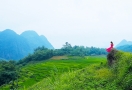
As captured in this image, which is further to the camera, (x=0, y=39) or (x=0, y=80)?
(x=0, y=39)

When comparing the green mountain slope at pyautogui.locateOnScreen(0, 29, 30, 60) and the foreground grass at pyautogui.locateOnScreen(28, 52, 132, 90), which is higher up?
the green mountain slope at pyautogui.locateOnScreen(0, 29, 30, 60)

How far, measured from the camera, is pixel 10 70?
3797 centimetres

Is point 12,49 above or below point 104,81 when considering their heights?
above

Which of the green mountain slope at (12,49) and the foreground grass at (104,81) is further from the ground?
the green mountain slope at (12,49)

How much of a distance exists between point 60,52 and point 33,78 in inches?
1490

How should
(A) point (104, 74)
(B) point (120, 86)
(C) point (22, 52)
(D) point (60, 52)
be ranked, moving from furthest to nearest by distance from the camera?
(C) point (22, 52) < (D) point (60, 52) < (A) point (104, 74) < (B) point (120, 86)

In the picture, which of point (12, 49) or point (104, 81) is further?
point (12, 49)

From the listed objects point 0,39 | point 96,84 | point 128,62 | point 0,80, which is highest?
point 0,39

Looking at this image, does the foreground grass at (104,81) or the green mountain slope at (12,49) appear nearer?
the foreground grass at (104,81)

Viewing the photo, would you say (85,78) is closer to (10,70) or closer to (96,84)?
(96,84)

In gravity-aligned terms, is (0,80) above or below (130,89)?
below

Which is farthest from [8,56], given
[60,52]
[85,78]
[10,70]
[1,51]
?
[85,78]

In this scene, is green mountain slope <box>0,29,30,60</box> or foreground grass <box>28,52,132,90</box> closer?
foreground grass <box>28,52,132,90</box>

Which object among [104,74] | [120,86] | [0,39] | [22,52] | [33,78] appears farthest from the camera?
[0,39]
